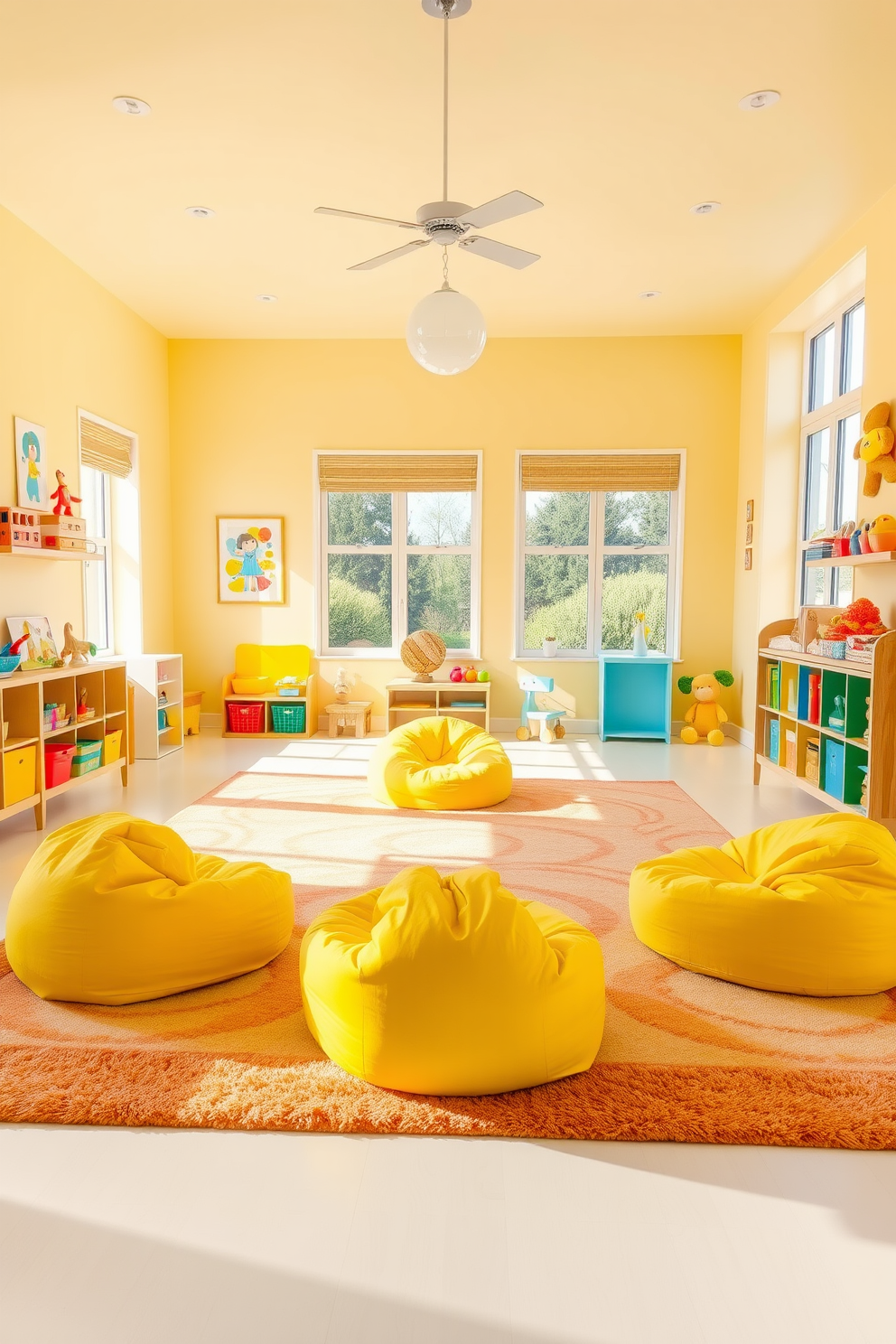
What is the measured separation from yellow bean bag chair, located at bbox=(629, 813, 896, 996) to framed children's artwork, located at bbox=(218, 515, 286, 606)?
5277 mm

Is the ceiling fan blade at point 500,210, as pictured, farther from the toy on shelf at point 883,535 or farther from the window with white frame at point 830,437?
the window with white frame at point 830,437

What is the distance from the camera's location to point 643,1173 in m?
1.79

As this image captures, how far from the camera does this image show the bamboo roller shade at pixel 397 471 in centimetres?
744

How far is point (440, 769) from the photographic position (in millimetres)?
4766

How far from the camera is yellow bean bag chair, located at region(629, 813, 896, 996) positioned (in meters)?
2.50

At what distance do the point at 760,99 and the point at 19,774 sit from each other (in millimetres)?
4441

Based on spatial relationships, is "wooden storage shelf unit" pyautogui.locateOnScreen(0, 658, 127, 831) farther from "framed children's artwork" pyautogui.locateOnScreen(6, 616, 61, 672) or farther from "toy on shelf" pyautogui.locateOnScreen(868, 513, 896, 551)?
"toy on shelf" pyautogui.locateOnScreen(868, 513, 896, 551)

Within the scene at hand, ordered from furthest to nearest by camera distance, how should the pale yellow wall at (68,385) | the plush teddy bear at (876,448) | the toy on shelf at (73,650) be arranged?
1. the toy on shelf at (73,650)
2. the pale yellow wall at (68,385)
3. the plush teddy bear at (876,448)

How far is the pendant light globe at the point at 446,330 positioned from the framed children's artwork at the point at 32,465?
103 inches

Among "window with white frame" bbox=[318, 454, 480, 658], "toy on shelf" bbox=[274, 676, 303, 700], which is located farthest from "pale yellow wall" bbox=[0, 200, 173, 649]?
"window with white frame" bbox=[318, 454, 480, 658]

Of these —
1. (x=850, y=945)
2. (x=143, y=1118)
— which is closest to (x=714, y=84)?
(x=850, y=945)

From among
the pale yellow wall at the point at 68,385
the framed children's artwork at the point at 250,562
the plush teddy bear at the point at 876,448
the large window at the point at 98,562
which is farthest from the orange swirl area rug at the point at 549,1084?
the framed children's artwork at the point at 250,562

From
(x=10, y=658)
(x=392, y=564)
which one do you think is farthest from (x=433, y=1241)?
(x=392, y=564)

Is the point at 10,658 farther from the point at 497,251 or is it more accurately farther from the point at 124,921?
the point at 497,251
